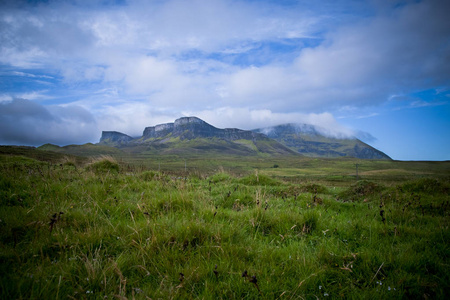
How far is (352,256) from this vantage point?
126 inches

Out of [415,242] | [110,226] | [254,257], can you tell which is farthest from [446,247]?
[110,226]

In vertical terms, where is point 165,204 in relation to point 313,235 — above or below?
above

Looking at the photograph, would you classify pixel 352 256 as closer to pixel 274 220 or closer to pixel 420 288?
pixel 420 288

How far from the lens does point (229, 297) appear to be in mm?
2404

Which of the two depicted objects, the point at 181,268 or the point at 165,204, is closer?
the point at 181,268

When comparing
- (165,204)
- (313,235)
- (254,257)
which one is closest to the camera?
(254,257)

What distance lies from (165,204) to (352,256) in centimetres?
391

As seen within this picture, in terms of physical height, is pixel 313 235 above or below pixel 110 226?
below

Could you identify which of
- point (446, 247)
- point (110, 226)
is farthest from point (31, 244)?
point (446, 247)

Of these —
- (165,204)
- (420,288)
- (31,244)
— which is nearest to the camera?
(420,288)

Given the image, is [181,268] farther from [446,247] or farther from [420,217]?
[420,217]

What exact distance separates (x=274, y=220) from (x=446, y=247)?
2.92 m

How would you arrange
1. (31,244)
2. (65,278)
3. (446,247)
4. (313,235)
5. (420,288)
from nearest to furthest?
(65,278) → (420,288) → (31,244) → (446,247) → (313,235)

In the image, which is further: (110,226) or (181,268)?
(110,226)
